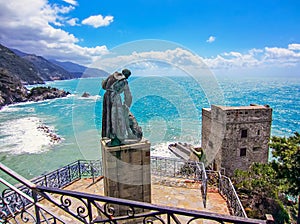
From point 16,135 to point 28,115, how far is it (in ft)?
57.3

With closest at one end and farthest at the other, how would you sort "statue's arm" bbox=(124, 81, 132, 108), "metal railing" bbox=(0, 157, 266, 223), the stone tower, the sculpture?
1. "metal railing" bbox=(0, 157, 266, 223)
2. the sculpture
3. "statue's arm" bbox=(124, 81, 132, 108)
4. the stone tower

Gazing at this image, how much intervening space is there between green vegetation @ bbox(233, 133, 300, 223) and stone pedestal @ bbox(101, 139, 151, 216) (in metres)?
7.38

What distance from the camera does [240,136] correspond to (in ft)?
53.9

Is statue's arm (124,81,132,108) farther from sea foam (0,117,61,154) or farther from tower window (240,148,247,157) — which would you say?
sea foam (0,117,61,154)

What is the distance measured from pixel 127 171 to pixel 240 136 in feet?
43.0

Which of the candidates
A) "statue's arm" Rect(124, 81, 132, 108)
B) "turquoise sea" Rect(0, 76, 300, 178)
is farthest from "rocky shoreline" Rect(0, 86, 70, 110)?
"statue's arm" Rect(124, 81, 132, 108)

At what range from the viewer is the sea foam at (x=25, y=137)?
27278mm

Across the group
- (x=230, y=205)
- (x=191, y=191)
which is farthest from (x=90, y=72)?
(x=230, y=205)

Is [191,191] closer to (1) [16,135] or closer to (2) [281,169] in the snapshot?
(2) [281,169]

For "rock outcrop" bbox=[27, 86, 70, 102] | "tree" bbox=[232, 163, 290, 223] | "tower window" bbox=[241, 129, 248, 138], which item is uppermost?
"rock outcrop" bbox=[27, 86, 70, 102]

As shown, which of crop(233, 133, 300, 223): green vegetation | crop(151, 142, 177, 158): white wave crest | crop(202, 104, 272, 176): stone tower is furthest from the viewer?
crop(151, 142, 177, 158): white wave crest

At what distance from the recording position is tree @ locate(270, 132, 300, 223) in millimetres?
9578

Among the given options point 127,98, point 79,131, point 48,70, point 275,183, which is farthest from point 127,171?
point 48,70

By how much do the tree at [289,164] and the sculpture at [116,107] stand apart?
311 inches
